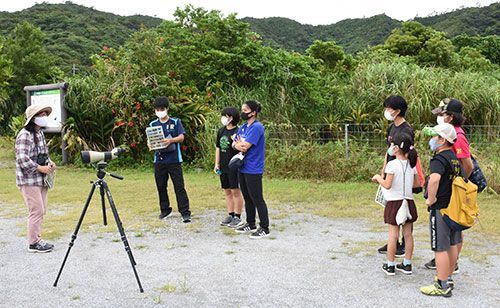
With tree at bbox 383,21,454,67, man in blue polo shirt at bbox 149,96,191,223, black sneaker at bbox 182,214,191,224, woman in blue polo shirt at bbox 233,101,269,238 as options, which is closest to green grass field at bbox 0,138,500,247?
black sneaker at bbox 182,214,191,224

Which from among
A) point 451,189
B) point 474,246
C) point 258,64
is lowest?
point 474,246

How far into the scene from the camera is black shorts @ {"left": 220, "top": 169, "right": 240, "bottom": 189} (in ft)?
23.4

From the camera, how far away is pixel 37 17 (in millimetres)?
41344

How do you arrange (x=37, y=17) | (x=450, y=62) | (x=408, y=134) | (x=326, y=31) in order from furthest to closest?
(x=326, y=31) < (x=37, y=17) < (x=450, y=62) < (x=408, y=134)

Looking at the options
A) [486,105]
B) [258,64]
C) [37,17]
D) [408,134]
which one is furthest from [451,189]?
[37,17]

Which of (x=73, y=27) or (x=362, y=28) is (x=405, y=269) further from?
(x=362, y=28)

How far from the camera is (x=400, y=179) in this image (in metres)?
5.09

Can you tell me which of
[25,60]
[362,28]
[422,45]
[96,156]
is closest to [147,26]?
[25,60]

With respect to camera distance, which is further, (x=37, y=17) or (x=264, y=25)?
(x=264, y=25)

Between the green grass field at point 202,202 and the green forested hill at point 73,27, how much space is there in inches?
870

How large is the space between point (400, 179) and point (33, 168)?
3.83 metres

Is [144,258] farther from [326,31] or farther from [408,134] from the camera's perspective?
[326,31]

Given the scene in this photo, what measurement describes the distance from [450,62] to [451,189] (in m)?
20.6

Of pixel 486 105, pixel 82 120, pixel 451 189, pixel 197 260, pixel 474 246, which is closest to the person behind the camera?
pixel 451 189
